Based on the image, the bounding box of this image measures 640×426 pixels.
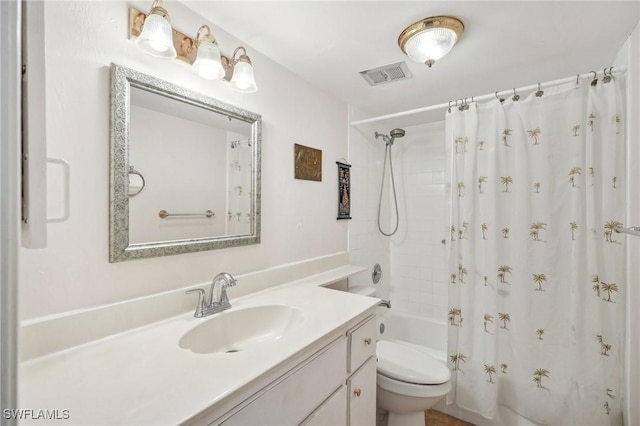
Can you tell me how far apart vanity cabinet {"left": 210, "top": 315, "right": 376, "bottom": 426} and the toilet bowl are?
0.69 feet

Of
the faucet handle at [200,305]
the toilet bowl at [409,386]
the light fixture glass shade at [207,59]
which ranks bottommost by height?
the toilet bowl at [409,386]

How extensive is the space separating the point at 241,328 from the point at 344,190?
51.9 inches

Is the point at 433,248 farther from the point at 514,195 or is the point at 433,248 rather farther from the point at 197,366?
the point at 197,366

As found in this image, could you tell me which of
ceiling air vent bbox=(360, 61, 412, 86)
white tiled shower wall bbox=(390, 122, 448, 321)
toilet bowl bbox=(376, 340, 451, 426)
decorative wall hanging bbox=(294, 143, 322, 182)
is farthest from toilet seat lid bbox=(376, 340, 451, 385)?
ceiling air vent bbox=(360, 61, 412, 86)

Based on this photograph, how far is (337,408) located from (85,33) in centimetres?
162

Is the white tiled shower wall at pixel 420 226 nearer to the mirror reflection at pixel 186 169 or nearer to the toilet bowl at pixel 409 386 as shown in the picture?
the toilet bowl at pixel 409 386

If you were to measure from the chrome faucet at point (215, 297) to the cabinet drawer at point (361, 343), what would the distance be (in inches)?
22.2

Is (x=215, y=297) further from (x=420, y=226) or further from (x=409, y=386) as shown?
(x=420, y=226)

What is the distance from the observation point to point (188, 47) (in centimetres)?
122

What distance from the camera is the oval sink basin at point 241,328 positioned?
112cm

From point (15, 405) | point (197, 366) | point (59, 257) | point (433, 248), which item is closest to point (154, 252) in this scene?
point (59, 257)

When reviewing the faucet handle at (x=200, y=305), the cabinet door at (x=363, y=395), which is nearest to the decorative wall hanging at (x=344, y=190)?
the cabinet door at (x=363, y=395)

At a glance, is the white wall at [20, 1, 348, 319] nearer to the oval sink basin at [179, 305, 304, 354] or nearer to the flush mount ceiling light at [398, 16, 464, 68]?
the oval sink basin at [179, 305, 304, 354]

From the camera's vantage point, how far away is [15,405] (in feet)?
1.10
